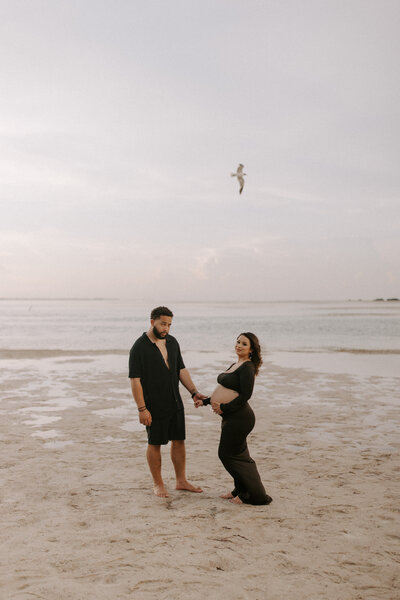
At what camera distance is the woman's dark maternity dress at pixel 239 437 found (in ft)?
16.9

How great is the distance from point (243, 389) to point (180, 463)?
134 centimetres

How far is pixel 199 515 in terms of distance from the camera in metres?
5.00

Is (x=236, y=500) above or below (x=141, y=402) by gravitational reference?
below

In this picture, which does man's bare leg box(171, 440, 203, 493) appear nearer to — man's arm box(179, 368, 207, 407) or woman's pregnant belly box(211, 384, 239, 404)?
man's arm box(179, 368, 207, 407)

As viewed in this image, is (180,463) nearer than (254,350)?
No

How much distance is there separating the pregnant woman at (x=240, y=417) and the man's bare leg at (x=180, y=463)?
21.4 inches

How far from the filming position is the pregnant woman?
5152mm

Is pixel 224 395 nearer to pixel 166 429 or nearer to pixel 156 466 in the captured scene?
pixel 166 429

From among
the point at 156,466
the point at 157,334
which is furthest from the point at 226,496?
the point at 157,334

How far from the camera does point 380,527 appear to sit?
4.70 meters

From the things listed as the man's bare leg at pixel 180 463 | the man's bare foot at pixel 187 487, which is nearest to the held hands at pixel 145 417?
the man's bare leg at pixel 180 463

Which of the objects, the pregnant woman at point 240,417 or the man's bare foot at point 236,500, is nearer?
the pregnant woman at point 240,417

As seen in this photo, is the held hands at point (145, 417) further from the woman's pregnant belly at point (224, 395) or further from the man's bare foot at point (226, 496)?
the man's bare foot at point (226, 496)

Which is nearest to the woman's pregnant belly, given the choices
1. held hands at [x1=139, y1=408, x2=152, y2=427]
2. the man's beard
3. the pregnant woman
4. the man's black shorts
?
the pregnant woman
